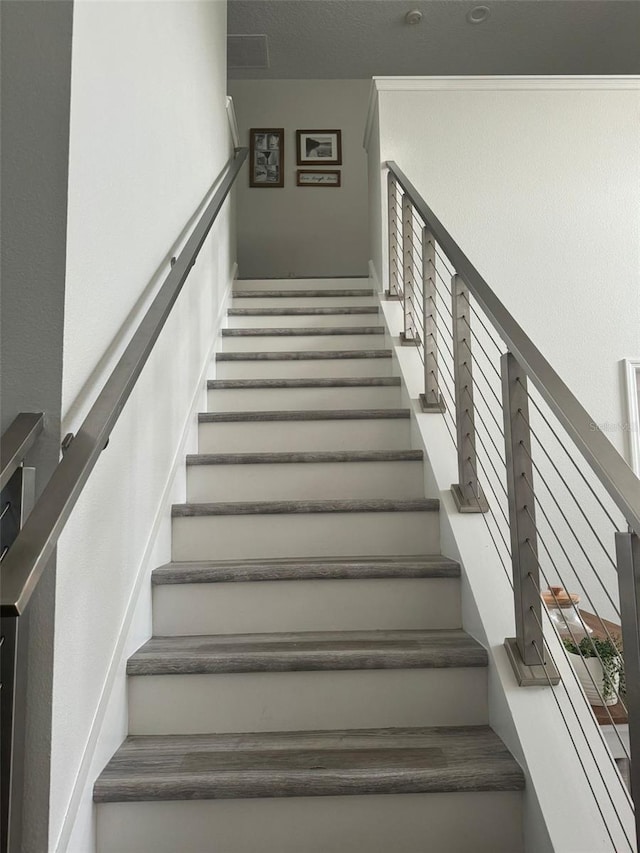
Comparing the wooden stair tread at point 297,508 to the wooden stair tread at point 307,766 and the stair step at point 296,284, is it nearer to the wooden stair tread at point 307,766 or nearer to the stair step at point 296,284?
the wooden stair tread at point 307,766

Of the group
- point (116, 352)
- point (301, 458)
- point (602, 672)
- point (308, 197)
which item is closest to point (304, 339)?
point (301, 458)

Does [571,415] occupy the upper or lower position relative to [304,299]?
lower

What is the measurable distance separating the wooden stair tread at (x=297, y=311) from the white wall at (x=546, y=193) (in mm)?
338

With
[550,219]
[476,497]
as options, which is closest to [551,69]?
[550,219]

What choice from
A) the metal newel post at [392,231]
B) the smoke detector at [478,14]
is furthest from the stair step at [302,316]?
the smoke detector at [478,14]

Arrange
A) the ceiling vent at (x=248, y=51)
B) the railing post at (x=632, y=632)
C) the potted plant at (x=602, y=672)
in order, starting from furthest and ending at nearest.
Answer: the ceiling vent at (x=248, y=51), the potted plant at (x=602, y=672), the railing post at (x=632, y=632)

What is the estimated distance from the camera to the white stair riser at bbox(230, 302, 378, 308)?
3.99 metres

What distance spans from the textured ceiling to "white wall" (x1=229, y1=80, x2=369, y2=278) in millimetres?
146

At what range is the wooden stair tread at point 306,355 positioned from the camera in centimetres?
318

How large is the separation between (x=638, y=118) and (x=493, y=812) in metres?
3.88

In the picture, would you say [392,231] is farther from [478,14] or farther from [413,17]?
[478,14]

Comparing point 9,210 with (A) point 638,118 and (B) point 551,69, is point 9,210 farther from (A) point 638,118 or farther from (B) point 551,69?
(B) point 551,69

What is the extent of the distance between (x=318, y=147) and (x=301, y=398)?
3884mm

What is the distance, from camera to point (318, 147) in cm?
608
